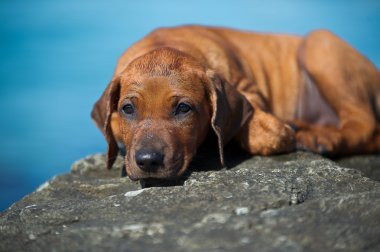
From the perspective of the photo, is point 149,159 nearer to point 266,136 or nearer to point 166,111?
point 166,111

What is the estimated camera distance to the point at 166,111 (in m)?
5.87

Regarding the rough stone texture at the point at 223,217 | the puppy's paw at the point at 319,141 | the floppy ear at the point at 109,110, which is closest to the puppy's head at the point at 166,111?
the floppy ear at the point at 109,110

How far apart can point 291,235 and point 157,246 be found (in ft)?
2.52

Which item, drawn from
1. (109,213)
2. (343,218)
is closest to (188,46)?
(109,213)

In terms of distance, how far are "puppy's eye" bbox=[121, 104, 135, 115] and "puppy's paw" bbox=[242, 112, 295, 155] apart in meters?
1.48

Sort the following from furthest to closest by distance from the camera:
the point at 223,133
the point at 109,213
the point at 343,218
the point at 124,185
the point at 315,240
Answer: the point at 223,133 < the point at 124,185 < the point at 109,213 < the point at 343,218 < the point at 315,240

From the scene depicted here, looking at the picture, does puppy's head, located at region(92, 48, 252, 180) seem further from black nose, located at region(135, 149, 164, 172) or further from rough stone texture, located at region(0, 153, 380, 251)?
rough stone texture, located at region(0, 153, 380, 251)

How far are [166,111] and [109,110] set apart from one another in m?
0.88

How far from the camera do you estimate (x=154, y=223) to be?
404 centimetres

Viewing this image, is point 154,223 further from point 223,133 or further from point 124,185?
point 223,133

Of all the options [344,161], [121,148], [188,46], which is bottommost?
[344,161]

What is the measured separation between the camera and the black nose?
5367 mm

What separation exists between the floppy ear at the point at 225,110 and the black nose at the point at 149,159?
3.18 ft

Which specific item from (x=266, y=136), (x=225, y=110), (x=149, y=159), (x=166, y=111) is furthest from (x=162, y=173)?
(x=266, y=136)
